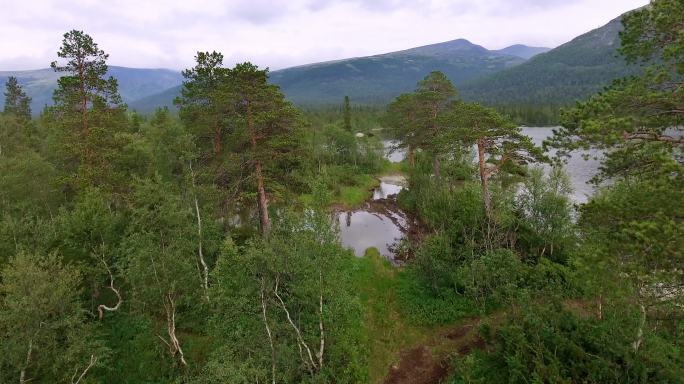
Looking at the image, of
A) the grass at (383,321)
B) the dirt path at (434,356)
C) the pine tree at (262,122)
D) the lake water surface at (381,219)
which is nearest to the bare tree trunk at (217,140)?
the pine tree at (262,122)

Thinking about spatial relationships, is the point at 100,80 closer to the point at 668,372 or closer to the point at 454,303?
the point at 454,303

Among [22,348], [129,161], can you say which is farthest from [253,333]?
[129,161]

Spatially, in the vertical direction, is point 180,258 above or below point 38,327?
above

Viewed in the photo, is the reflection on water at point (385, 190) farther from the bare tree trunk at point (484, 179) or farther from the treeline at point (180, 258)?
the bare tree trunk at point (484, 179)

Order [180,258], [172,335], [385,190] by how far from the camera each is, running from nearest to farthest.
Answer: [172,335] < [180,258] < [385,190]

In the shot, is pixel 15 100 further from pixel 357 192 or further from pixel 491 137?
pixel 491 137

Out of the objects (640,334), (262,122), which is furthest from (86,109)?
(640,334)
